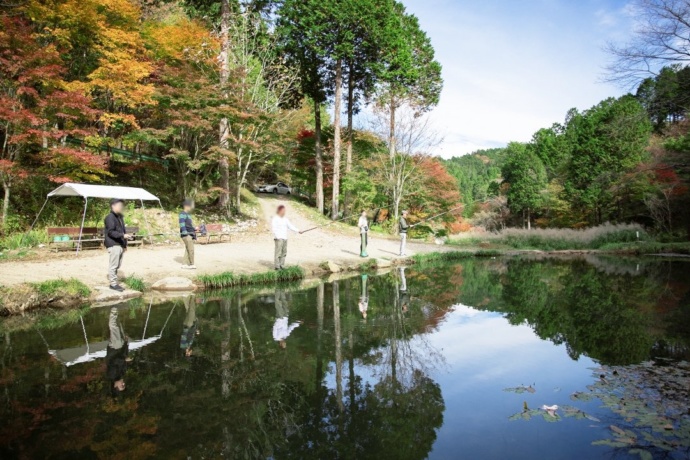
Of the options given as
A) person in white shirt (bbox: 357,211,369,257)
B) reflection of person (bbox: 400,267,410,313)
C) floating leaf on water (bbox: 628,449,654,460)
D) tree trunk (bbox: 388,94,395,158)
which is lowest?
reflection of person (bbox: 400,267,410,313)

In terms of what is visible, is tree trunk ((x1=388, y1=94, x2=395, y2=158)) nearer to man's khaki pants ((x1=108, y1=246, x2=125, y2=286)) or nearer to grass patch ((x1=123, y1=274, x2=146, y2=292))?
grass patch ((x1=123, y1=274, x2=146, y2=292))

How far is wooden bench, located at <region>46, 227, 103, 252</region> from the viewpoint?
38.9 feet

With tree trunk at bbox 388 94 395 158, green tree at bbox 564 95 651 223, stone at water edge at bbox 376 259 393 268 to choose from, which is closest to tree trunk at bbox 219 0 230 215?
stone at water edge at bbox 376 259 393 268

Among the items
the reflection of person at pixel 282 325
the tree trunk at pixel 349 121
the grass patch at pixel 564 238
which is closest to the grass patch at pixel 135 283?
the reflection of person at pixel 282 325

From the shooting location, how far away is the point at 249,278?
10.3 metres

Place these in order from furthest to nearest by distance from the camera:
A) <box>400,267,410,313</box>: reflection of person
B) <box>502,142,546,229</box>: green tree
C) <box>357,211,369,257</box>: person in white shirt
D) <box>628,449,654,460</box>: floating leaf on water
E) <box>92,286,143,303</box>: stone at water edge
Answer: <box>502,142,546,229</box>: green tree < <box>357,211,369,257</box>: person in white shirt < <box>400,267,410,313</box>: reflection of person < <box>92,286,143,303</box>: stone at water edge < <box>628,449,654,460</box>: floating leaf on water

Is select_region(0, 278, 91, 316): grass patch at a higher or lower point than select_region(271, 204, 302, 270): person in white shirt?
lower

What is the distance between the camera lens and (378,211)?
91.8 feet

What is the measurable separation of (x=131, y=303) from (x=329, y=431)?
595 cm

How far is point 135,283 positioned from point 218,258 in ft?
12.2

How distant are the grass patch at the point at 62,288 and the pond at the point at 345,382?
70 centimetres

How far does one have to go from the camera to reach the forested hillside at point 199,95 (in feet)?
44.0

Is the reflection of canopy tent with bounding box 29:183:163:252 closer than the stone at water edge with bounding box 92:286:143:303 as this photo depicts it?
No

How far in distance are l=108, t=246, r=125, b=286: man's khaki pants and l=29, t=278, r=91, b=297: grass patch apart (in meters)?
0.48
